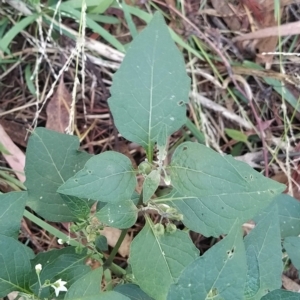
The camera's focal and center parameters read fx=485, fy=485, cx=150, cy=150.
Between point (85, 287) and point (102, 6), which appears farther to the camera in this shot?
point (102, 6)

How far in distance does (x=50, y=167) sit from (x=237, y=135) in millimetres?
1005

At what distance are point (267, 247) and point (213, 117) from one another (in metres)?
0.93

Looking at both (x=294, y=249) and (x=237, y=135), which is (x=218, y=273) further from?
(x=237, y=135)

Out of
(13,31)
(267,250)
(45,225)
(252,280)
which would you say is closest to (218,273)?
(252,280)

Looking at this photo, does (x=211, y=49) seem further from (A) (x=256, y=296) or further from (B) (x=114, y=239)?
(A) (x=256, y=296)

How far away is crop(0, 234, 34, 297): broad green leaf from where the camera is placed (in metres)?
1.29

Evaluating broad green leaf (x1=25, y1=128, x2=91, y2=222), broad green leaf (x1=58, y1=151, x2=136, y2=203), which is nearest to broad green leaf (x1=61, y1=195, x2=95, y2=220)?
broad green leaf (x1=25, y1=128, x2=91, y2=222)

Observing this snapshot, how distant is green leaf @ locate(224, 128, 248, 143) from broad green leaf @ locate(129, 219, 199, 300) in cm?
98

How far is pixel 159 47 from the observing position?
1.34m

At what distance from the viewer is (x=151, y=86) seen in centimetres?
134

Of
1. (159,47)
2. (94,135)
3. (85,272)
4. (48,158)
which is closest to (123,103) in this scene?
(159,47)

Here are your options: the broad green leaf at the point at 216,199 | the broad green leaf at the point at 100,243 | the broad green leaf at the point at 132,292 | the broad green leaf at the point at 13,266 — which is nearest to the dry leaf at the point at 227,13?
the broad green leaf at the point at 216,199

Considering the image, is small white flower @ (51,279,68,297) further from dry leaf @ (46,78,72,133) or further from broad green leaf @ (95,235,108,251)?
dry leaf @ (46,78,72,133)

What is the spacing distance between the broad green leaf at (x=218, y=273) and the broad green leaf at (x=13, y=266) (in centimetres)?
47
